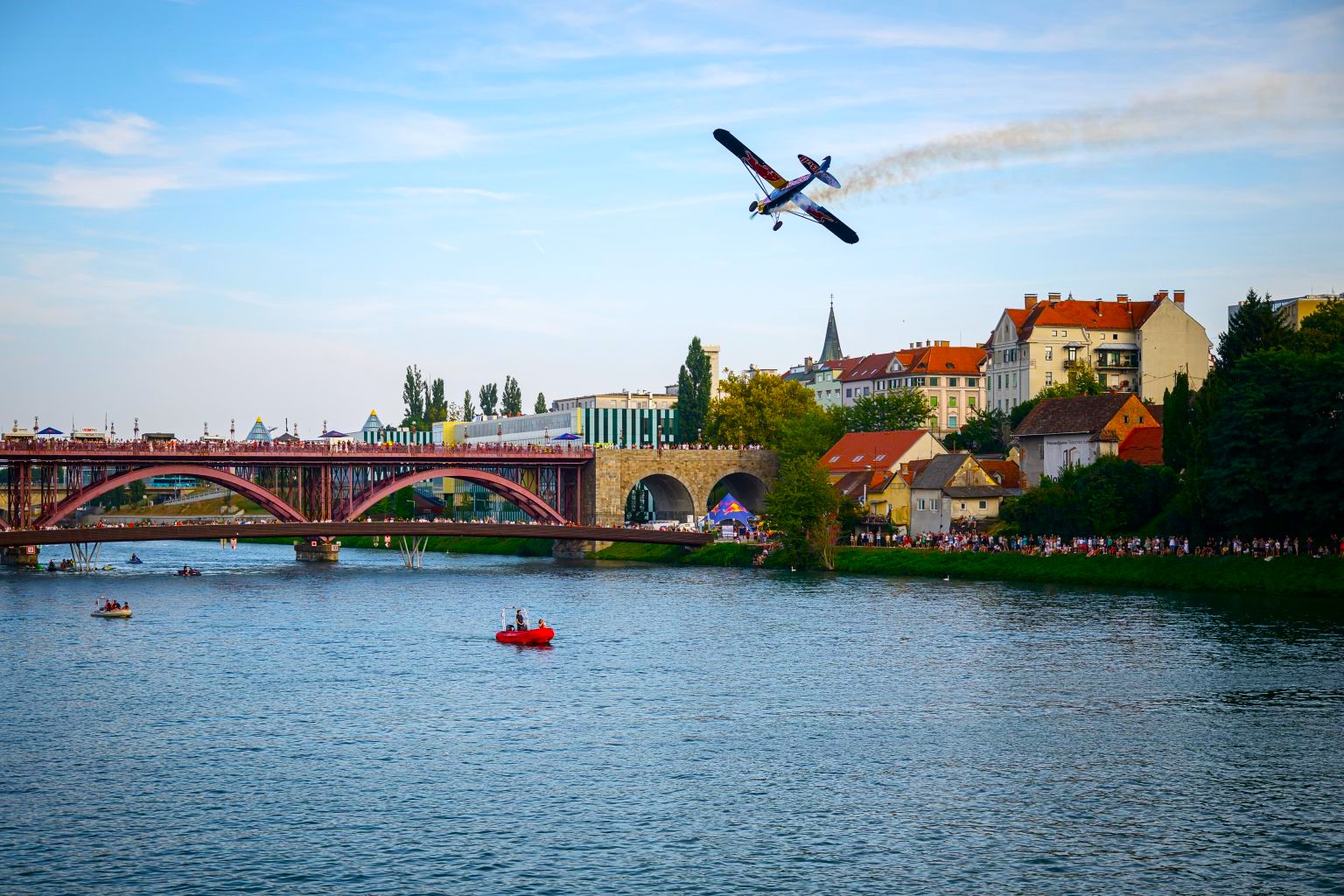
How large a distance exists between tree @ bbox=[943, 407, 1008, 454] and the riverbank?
123 ft

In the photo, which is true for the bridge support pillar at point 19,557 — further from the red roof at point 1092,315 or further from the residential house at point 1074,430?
the red roof at point 1092,315

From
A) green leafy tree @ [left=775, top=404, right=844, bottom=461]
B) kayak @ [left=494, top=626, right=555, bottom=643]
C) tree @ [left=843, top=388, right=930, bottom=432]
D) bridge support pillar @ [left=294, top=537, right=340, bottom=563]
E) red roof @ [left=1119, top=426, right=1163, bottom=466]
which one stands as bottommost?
kayak @ [left=494, top=626, right=555, bottom=643]

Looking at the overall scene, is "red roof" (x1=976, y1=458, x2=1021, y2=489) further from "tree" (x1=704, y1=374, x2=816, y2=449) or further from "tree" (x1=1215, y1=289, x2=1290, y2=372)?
"tree" (x1=704, y1=374, x2=816, y2=449)

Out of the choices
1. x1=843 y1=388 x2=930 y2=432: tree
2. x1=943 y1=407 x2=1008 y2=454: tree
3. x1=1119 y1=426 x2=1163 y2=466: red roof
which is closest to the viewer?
x1=1119 y1=426 x2=1163 y2=466: red roof

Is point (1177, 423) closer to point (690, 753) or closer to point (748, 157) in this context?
point (748, 157)

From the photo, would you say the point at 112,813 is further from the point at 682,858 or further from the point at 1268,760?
the point at 1268,760

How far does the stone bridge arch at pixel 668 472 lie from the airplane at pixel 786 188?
69.8 meters

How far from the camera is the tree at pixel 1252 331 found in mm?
103750

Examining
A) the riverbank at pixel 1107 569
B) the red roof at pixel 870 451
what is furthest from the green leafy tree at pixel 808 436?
the riverbank at pixel 1107 569

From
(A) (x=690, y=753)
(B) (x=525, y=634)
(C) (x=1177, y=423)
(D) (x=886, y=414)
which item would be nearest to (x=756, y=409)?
(D) (x=886, y=414)

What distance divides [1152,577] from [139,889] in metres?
71.1

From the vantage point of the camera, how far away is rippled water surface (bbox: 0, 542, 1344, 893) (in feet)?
113

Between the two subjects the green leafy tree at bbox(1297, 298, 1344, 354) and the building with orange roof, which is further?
the building with orange roof

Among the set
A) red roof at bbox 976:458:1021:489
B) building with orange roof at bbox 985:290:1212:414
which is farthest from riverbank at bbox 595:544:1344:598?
building with orange roof at bbox 985:290:1212:414
